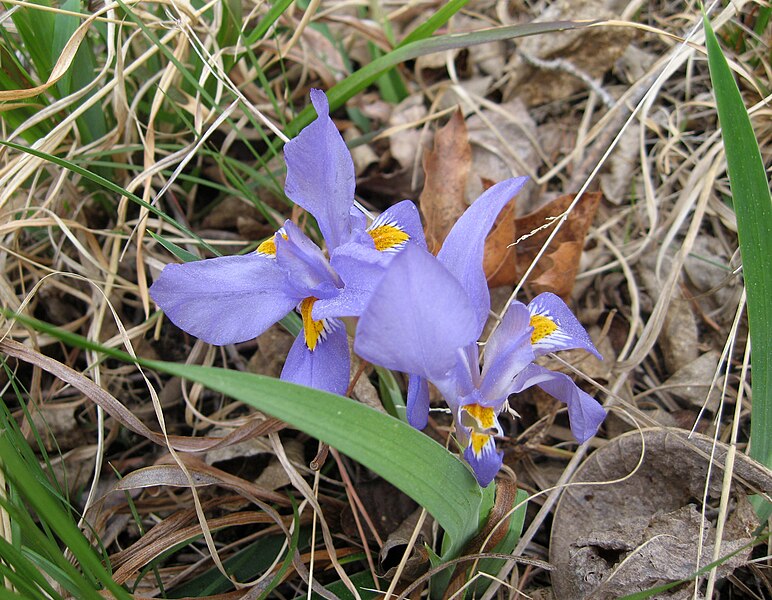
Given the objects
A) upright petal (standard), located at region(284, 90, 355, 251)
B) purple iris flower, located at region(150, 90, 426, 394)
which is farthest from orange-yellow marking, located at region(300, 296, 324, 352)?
upright petal (standard), located at region(284, 90, 355, 251)

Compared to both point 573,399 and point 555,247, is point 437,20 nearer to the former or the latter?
point 555,247

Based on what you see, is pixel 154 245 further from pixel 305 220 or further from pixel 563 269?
pixel 563 269

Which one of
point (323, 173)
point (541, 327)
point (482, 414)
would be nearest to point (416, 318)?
point (482, 414)

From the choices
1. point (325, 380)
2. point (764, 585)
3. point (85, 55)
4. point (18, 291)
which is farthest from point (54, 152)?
point (764, 585)

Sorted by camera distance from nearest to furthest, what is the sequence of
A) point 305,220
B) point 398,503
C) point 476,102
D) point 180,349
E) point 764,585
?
point 764,585 → point 398,503 → point 305,220 → point 180,349 → point 476,102

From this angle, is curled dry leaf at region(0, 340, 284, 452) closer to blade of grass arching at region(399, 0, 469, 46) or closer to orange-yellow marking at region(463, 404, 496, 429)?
orange-yellow marking at region(463, 404, 496, 429)

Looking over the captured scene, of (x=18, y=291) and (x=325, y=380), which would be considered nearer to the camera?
(x=325, y=380)
